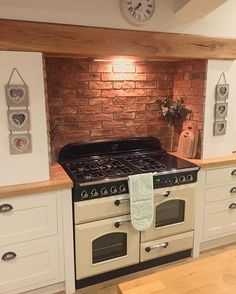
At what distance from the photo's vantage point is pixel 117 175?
7.29 ft

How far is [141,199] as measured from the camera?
2.22 meters

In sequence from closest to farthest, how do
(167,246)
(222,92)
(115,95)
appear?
(167,246)
(222,92)
(115,95)

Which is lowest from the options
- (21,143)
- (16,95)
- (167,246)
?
(167,246)

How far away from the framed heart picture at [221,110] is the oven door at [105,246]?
131cm

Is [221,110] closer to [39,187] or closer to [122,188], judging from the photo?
[122,188]

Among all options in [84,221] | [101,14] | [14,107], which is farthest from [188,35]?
[84,221]

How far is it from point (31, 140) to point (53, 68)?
835 millimetres

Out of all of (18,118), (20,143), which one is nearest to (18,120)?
(18,118)

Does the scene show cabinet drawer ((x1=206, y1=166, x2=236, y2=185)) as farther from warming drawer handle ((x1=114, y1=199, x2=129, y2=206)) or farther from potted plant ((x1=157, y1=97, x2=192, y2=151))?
warming drawer handle ((x1=114, y1=199, x2=129, y2=206))

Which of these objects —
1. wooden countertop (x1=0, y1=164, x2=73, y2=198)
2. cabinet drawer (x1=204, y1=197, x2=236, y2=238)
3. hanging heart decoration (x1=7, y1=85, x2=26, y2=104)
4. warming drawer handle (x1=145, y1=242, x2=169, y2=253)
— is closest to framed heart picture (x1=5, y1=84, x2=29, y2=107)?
hanging heart decoration (x1=7, y1=85, x2=26, y2=104)

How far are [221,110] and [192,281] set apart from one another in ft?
5.72

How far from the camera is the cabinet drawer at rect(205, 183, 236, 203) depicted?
2658 mm

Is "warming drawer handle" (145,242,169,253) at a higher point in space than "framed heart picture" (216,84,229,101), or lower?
lower

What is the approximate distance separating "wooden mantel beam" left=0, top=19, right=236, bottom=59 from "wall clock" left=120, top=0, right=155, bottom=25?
0.28 feet
